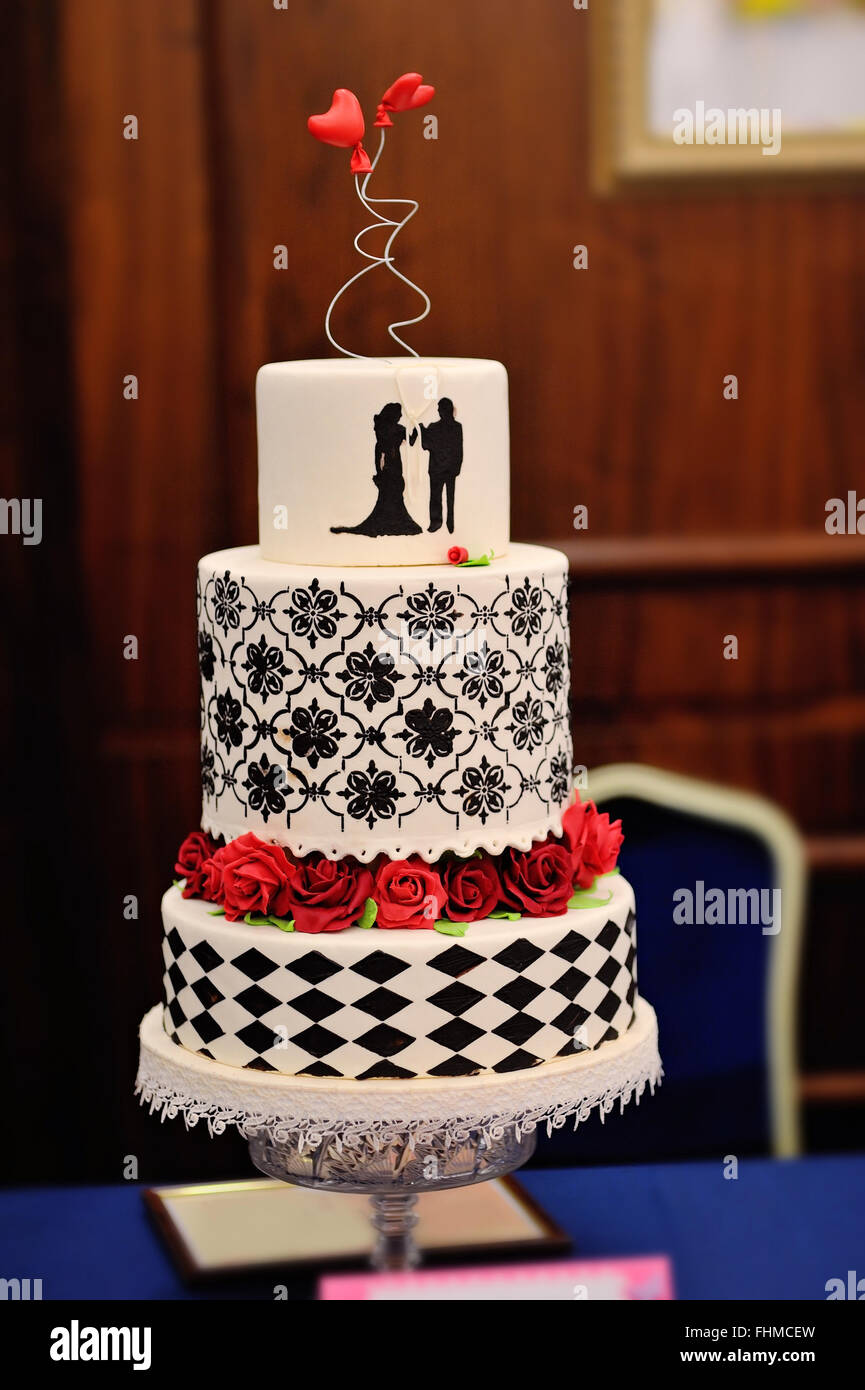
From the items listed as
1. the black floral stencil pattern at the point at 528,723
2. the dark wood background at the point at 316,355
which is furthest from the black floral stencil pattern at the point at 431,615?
the dark wood background at the point at 316,355

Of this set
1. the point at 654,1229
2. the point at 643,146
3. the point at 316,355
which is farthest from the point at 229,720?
the point at 643,146

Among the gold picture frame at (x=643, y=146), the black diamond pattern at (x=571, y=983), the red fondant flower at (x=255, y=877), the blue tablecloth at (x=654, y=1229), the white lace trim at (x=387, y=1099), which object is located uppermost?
the gold picture frame at (x=643, y=146)

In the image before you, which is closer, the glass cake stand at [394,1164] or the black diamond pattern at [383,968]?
the black diamond pattern at [383,968]

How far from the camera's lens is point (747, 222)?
2781 mm

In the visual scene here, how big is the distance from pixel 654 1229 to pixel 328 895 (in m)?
0.74

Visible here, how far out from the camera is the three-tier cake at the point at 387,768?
1.75 m

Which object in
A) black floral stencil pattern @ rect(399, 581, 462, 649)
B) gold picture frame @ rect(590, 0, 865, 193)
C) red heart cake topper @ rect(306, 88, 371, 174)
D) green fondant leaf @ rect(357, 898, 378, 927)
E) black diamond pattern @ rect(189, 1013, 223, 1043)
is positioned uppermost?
gold picture frame @ rect(590, 0, 865, 193)

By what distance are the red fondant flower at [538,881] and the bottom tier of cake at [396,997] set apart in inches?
0.7

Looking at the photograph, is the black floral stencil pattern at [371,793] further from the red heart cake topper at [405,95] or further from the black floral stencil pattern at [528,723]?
the red heart cake topper at [405,95]

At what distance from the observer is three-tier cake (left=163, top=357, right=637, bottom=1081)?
1.75 metres

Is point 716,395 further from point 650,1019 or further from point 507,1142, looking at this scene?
point 507,1142

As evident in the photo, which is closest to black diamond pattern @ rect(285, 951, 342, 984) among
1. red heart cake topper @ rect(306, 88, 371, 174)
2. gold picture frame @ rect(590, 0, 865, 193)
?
red heart cake topper @ rect(306, 88, 371, 174)

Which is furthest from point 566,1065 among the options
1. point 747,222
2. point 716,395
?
point 747,222

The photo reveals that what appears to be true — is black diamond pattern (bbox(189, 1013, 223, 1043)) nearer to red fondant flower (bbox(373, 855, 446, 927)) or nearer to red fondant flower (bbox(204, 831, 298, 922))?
red fondant flower (bbox(204, 831, 298, 922))
